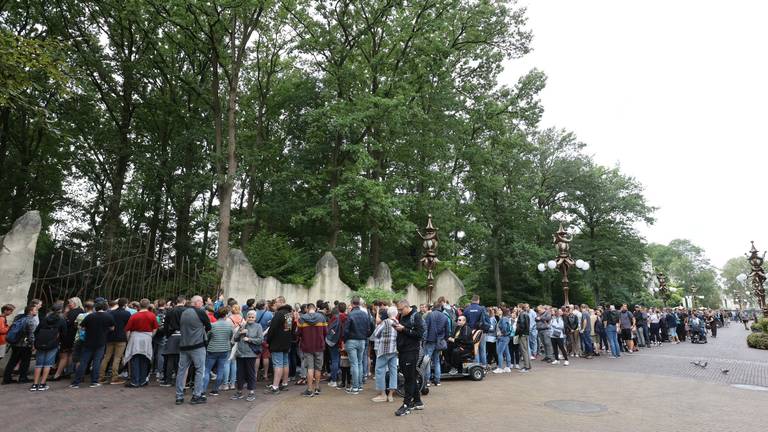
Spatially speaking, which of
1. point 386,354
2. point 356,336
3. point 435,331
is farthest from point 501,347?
point 386,354

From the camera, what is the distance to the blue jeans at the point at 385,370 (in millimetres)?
8492

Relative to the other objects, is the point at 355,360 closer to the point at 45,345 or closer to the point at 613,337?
the point at 45,345

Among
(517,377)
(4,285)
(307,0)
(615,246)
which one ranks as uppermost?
(307,0)

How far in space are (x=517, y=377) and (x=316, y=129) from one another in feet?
57.9

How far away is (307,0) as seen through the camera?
23516 millimetres

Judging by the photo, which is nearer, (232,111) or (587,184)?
(232,111)

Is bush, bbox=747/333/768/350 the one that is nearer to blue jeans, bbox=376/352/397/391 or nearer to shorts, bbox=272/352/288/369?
blue jeans, bbox=376/352/397/391

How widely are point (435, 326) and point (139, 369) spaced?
6527 millimetres

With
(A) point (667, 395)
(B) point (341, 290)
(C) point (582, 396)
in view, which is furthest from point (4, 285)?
(A) point (667, 395)

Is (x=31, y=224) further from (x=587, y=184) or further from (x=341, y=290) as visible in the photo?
(x=587, y=184)

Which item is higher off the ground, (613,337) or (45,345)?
(45,345)

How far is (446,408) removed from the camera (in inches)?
311

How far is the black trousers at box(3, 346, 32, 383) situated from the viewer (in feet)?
31.3

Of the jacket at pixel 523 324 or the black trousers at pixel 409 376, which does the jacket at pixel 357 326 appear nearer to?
the black trousers at pixel 409 376
